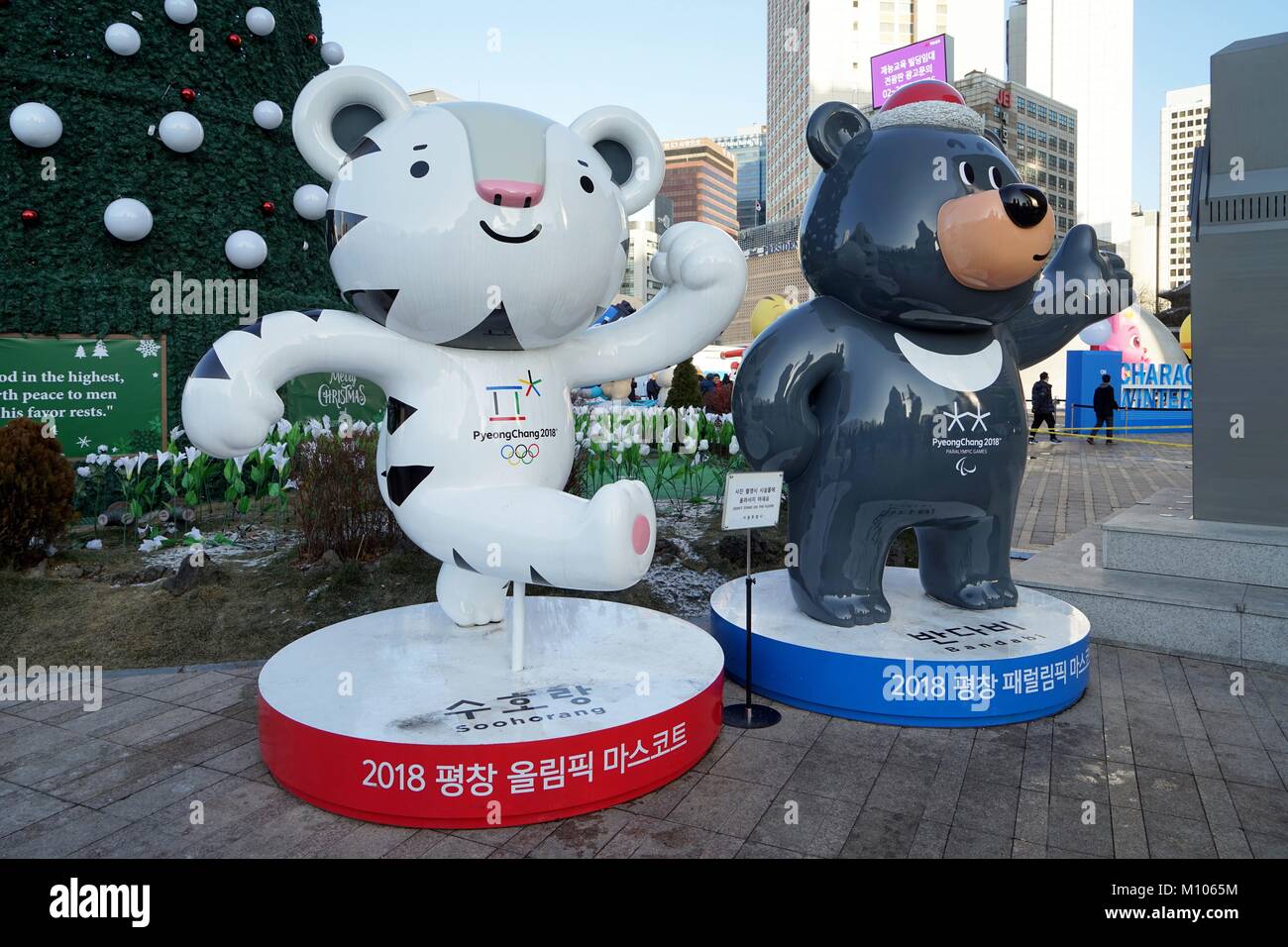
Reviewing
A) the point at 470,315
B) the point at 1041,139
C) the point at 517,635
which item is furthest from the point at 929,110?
the point at 1041,139

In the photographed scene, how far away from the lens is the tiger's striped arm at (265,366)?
3.34m

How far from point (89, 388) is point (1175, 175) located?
4292 inches

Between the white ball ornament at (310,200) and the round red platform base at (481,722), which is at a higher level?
the white ball ornament at (310,200)

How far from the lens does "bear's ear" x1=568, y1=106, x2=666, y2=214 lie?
13.0 feet

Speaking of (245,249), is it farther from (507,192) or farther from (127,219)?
(507,192)

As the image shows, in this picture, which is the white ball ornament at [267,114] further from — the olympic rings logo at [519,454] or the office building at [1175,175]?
the office building at [1175,175]

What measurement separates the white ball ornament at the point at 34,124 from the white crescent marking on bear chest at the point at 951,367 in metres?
8.84

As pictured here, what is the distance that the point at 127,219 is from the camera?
31.3 ft

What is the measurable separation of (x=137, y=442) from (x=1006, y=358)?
861 centimetres

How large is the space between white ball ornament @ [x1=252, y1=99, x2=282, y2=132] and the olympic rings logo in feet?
28.1
